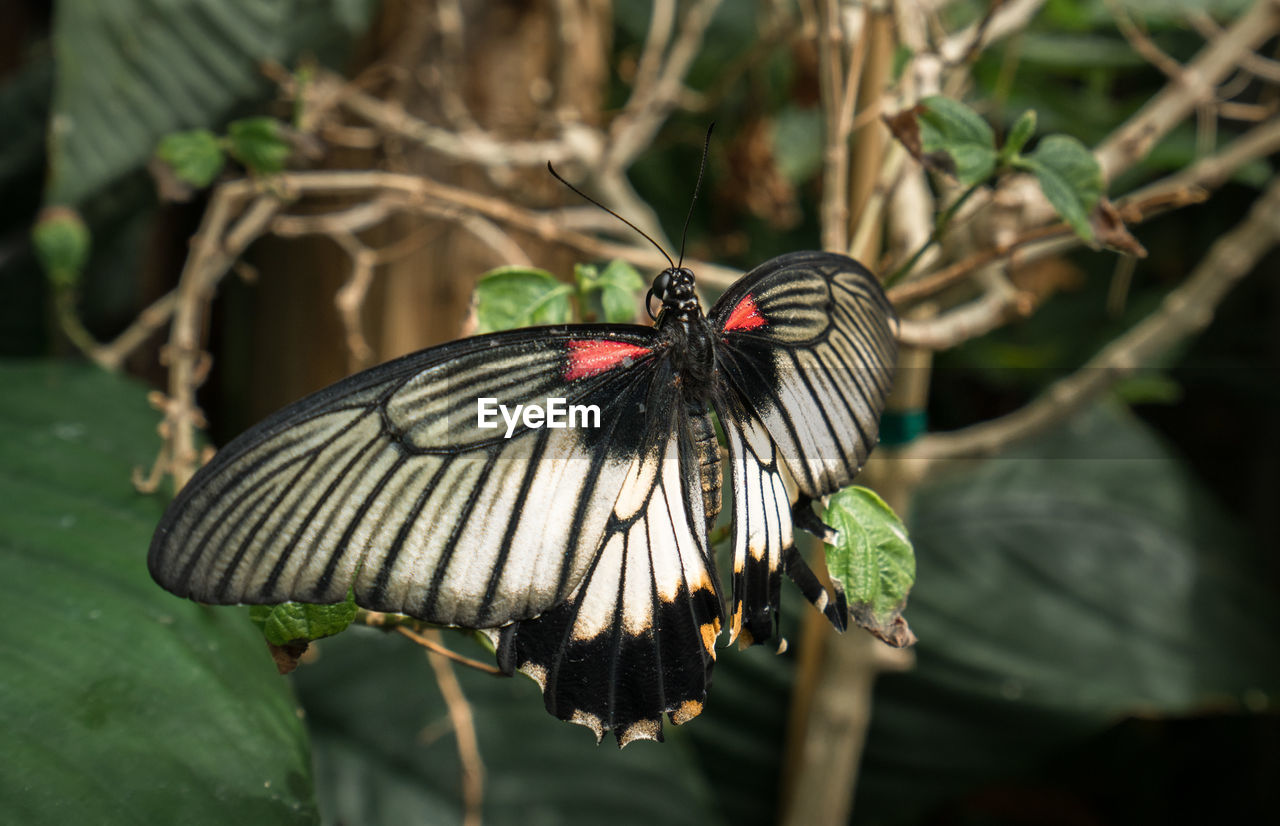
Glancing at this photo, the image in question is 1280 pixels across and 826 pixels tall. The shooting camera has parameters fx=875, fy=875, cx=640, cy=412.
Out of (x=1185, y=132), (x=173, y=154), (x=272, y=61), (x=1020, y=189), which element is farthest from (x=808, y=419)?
(x=1185, y=132)

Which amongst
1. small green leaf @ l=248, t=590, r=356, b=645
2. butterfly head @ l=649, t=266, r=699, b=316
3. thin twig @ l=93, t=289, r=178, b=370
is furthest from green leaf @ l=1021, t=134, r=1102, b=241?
thin twig @ l=93, t=289, r=178, b=370

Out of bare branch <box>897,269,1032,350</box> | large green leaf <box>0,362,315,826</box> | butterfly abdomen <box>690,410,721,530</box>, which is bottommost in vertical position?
large green leaf <box>0,362,315,826</box>

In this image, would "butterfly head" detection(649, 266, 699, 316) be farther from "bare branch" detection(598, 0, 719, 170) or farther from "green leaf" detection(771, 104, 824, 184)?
"green leaf" detection(771, 104, 824, 184)

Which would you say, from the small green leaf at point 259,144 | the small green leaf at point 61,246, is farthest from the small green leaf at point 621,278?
the small green leaf at point 61,246

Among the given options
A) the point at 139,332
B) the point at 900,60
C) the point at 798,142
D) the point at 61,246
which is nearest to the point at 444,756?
the point at 139,332

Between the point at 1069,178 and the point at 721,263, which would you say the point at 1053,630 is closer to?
the point at 721,263

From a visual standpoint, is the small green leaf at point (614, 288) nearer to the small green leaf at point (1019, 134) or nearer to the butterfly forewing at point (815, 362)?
the butterfly forewing at point (815, 362)

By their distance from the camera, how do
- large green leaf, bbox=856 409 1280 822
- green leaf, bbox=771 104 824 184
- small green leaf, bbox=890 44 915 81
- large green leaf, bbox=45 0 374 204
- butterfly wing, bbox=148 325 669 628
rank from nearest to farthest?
butterfly wing, bbox=148 325 669 628
small green leaf, bbox=890 44 915 81
large green leaf, bbox=45 0 374 204
large green leaf, bbox=856 409 1280 822
green leaf, bbox=771 104 824 184
